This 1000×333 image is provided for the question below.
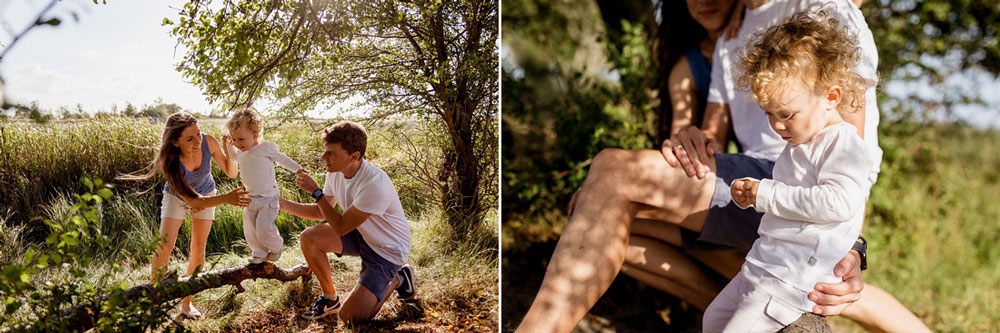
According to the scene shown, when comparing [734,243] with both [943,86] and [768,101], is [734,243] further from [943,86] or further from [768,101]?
[943,86]

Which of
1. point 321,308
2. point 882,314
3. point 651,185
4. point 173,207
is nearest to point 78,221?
point 173,207

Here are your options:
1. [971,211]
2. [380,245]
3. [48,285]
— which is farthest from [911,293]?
[48,285]

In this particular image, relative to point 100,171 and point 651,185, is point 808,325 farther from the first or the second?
point 100,171

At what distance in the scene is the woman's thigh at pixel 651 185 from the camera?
2.02 metres

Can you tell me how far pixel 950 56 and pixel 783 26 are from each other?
340cm

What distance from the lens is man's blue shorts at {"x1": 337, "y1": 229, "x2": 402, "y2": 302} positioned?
2184mm

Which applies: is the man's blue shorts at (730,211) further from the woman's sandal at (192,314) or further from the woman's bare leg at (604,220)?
the woman's sandal at (192,314)

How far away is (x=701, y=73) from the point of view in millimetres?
2719

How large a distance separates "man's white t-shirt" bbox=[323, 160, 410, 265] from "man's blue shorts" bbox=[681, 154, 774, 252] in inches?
40.8

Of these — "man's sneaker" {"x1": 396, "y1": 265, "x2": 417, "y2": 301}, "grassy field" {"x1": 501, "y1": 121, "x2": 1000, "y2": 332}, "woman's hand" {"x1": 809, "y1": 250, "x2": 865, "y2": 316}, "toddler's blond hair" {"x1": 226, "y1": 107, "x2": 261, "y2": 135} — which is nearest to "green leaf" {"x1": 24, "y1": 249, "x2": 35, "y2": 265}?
"toddler's blond hair" {"x1": 226, "y1": 107, "x2": 261, "y2": 135}

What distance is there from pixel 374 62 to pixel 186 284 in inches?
Answer: 36.0

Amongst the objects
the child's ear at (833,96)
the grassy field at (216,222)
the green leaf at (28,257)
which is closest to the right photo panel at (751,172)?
the child's ear at (833,96)

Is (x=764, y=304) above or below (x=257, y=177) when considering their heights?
below

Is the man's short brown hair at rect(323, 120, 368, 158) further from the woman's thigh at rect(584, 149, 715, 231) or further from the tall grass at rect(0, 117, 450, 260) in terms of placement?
the woman's thigh at rect(584, 149, 715, 231)
